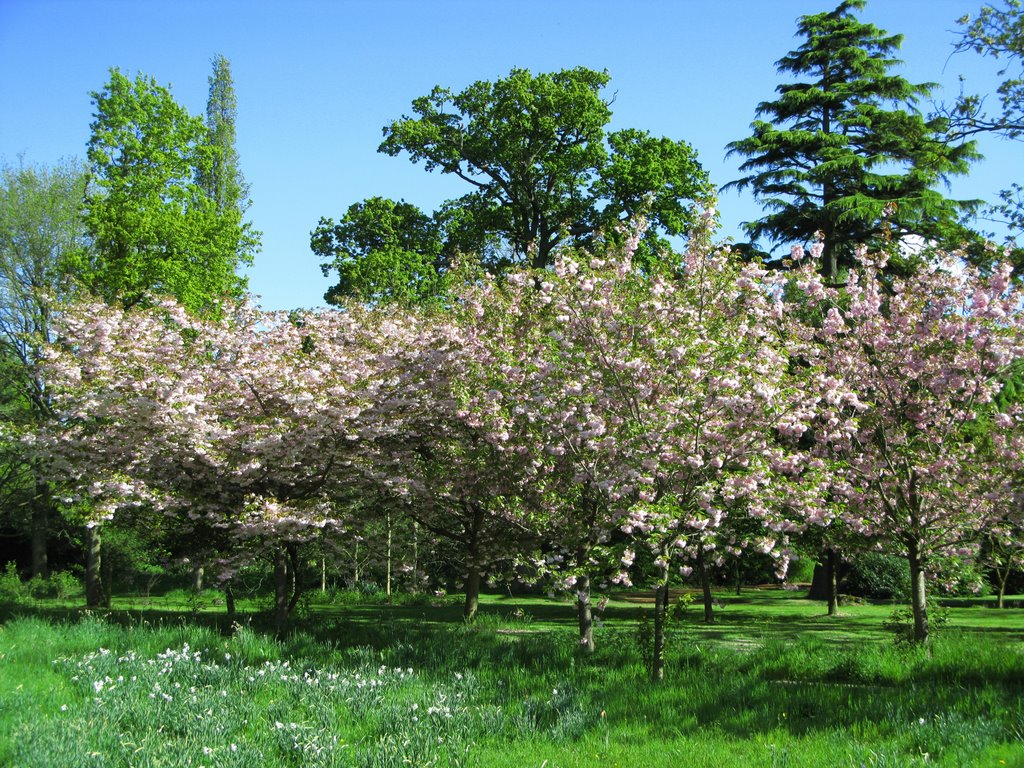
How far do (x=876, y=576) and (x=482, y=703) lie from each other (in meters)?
22.1

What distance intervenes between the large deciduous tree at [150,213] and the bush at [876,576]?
2112 cm

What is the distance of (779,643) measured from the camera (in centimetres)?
1080

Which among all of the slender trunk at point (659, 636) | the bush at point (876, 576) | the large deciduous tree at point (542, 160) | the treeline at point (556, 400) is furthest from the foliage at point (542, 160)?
the slender trunk at point (659, 636)

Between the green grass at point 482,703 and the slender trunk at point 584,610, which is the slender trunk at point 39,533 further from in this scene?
the slender trunk at point 584,610

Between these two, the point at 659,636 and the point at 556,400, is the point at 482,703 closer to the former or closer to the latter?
the point at 659,636

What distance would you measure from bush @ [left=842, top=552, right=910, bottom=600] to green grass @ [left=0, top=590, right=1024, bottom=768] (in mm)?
16287

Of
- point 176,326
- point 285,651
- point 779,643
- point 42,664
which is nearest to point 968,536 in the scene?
point 779,643

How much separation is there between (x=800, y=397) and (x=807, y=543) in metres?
7.97

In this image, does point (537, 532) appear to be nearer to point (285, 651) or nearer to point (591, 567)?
point (591, 567)

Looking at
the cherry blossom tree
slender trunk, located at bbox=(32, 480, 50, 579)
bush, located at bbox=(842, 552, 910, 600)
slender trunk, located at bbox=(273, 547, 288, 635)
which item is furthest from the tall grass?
slender trunk, located at bbox=(32, 480, 50, 579)

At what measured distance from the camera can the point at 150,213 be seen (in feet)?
70.3

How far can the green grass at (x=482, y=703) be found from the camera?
19.2 ft

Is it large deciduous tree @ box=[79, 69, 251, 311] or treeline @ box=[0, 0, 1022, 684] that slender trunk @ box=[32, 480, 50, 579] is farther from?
large deciduous tree @ box=[79, 69, 251, 311]

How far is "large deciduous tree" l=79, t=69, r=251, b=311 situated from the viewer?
69.2ft
